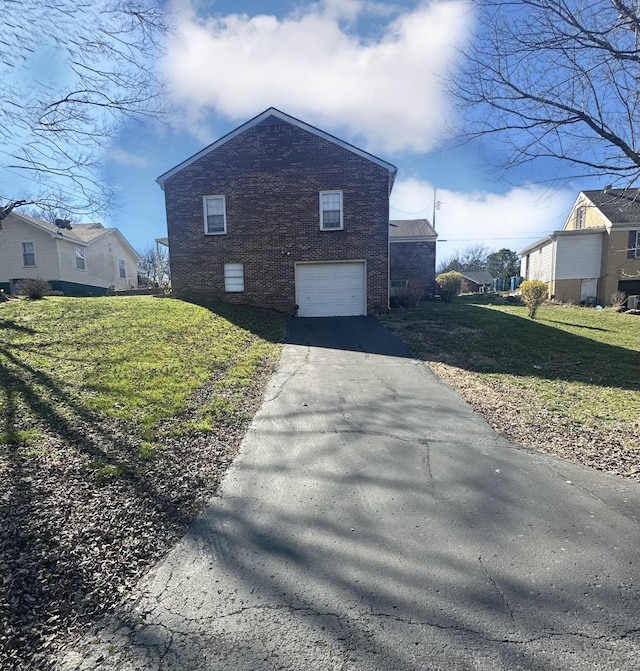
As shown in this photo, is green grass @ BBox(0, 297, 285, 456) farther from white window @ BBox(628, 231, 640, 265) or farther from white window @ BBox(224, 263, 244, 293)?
white window @ BBox(628, 231, 640, 265)

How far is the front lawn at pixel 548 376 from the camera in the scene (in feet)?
15.5

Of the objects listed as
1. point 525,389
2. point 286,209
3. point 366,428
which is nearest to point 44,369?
point 366,428

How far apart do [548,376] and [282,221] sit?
37.4 ft

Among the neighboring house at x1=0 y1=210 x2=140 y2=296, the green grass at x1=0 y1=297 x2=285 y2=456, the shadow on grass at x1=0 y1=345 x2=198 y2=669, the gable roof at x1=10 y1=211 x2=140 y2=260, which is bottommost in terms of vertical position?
the shadow on grass at x1=0 y1=345 x2=198 y2=669

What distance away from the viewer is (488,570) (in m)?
2.54

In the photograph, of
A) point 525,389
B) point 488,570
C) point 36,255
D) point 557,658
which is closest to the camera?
point 557,658

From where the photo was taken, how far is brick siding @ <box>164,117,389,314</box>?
15719 millimetres

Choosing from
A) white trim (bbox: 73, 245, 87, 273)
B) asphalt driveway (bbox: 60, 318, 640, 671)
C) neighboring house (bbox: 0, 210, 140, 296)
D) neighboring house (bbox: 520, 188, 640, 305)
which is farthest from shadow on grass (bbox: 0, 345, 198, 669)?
neighboring house (bbox: 520, 188, 640, 305)

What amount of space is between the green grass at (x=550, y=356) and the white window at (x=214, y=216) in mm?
7647

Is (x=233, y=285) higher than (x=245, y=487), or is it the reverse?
(x=233, y=285)

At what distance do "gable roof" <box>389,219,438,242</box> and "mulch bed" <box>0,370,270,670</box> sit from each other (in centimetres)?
2179

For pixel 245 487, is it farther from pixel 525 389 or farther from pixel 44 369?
pixel 525 389

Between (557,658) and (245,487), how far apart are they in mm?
2471

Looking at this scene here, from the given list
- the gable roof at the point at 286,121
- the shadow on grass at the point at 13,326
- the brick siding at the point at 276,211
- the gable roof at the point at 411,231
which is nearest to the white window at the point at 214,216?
the brick siding at the point at 276,211
